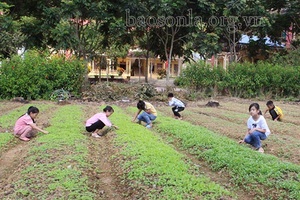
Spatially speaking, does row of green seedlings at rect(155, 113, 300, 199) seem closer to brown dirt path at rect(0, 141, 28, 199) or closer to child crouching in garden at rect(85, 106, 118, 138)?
child crouching in garden at rect(85, 106, 118, 138)

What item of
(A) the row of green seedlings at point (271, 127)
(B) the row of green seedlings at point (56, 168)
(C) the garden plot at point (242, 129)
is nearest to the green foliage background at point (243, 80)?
(C) the garden plot at point (242, 129)

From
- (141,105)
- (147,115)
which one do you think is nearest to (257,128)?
(141,105)

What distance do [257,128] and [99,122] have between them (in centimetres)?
360

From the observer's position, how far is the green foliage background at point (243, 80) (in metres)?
18.2

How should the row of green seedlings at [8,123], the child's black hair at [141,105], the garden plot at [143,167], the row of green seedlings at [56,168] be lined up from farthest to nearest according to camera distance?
the child's black hair at [141,105] < the row of green seedlings at [8,123] < the garden plot at [143,167] < the row of green seedlings at [56,168]

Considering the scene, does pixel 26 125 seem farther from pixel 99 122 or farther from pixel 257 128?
pixel 257 128

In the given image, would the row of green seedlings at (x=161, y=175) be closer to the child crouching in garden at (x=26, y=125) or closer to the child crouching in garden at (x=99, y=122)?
the child crouching in garden at (x=99, y=122)

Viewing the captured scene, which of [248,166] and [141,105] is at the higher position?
[141,105]

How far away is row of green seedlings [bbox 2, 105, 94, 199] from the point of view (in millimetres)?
4695

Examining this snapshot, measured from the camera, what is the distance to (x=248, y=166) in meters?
5.71

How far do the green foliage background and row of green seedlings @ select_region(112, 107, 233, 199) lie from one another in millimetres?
11525

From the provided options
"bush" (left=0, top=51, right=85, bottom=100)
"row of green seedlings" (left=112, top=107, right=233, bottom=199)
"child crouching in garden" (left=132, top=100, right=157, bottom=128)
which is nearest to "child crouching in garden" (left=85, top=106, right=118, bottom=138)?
"row of green seedlings" (left=112, top=107, right=233, bottom=199)

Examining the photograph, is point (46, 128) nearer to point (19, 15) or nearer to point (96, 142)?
point (96, 142)

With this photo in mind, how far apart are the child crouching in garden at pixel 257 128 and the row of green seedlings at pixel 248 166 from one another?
265 mm
